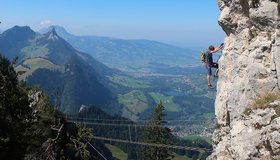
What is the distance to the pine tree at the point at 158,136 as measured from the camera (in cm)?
7544

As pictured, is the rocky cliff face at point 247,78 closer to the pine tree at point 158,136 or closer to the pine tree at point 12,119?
the pine tree at point 12,119

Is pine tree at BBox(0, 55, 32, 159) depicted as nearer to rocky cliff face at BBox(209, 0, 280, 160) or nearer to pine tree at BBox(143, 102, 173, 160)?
rocky cliff face at BBox(209, 0, 280, 160)

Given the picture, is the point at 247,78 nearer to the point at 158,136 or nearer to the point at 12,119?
the point at 12,119

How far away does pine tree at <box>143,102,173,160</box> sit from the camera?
247 ft

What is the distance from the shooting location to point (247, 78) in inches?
656

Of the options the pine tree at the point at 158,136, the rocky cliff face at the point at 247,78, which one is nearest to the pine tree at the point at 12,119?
the rocky cliff face at the point at 247,78

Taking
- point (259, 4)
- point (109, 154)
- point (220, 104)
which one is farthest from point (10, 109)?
point (109, 154)

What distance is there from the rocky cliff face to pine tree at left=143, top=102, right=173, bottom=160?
56.6 metres

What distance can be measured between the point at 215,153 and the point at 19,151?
73.3 ft

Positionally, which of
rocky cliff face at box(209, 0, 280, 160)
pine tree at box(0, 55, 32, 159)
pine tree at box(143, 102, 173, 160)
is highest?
rocky cliff face at box(209, 0, 280, 160)

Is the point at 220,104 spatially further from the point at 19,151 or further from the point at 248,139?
the point at 19,151

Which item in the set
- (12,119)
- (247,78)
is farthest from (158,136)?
(247,78)

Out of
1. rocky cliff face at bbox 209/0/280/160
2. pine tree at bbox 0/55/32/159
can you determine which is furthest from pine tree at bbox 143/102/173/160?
rocky cliff face at bbox 209/0/280/160

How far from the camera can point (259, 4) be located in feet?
54.7
